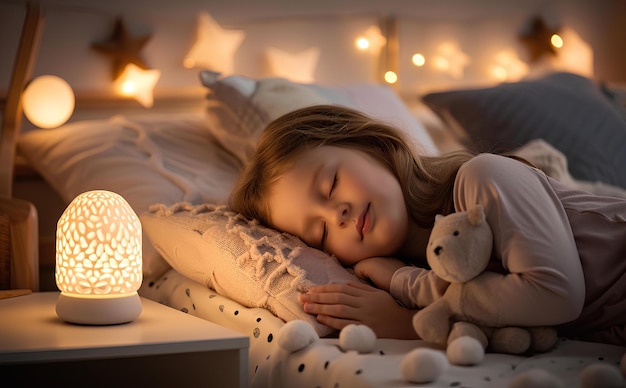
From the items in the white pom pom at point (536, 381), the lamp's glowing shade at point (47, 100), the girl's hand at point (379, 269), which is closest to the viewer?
the white pom pom at point (536, 381)

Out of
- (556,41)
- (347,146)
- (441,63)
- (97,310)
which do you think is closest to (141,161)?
(347,146)

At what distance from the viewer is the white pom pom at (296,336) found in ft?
3.69

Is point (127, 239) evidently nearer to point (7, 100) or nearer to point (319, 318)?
point (319, 318)

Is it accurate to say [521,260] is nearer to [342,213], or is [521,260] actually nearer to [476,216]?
[476,216]

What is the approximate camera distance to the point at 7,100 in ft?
6.72

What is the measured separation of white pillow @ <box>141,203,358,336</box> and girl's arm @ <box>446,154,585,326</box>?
27 centimetres

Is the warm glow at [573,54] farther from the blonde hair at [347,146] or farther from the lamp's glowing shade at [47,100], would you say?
the lamp's glowing shade at [47,100]

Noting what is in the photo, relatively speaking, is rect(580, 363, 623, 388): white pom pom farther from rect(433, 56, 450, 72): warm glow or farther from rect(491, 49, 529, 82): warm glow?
rect(491, 49, 529, 82): warm glow

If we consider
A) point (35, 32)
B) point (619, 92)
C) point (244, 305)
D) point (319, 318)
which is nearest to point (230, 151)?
point (35, 32)

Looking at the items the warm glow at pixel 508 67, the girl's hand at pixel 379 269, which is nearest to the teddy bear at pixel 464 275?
the girl's hand at pixel 379 269

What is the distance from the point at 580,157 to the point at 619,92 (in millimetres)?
753

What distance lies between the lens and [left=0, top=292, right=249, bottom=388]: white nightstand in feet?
3.56

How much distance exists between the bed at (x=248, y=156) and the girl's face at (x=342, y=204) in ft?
0.13

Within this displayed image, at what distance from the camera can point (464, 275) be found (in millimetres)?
1078
